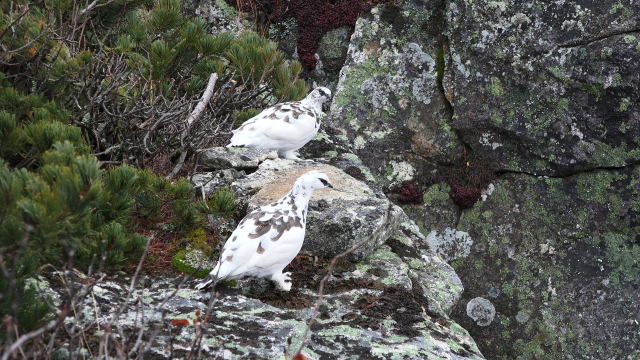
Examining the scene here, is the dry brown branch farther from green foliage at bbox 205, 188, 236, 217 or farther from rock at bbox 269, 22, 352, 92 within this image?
rock at bbox 269, 22, 352, 92

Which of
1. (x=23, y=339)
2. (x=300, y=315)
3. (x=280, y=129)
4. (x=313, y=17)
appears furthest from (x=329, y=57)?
(x=23, y=339)

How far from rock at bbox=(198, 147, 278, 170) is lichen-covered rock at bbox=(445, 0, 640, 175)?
2.43 m

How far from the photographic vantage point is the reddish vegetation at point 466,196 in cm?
710

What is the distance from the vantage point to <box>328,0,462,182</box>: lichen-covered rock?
24.1 ft

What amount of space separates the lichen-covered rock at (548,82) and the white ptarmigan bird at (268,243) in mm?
3401

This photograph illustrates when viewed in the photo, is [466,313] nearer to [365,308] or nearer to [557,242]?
[557,242]

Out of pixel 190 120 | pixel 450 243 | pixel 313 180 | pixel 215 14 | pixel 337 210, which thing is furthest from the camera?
pixel 215 14

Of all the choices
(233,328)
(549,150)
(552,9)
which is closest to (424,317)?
(233,328)

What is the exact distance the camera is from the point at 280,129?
5.43 meters

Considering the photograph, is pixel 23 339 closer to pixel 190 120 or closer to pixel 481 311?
pixel 190 120

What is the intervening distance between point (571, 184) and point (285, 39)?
3.36m

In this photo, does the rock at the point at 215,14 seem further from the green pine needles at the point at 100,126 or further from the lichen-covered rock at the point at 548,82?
the lichen-covered rock at the point at 548,82

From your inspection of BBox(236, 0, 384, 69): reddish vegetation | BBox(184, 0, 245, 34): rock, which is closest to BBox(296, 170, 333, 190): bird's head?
BBox(236, 0, 384, 69): reddish vegetation

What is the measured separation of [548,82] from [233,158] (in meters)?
3.10
